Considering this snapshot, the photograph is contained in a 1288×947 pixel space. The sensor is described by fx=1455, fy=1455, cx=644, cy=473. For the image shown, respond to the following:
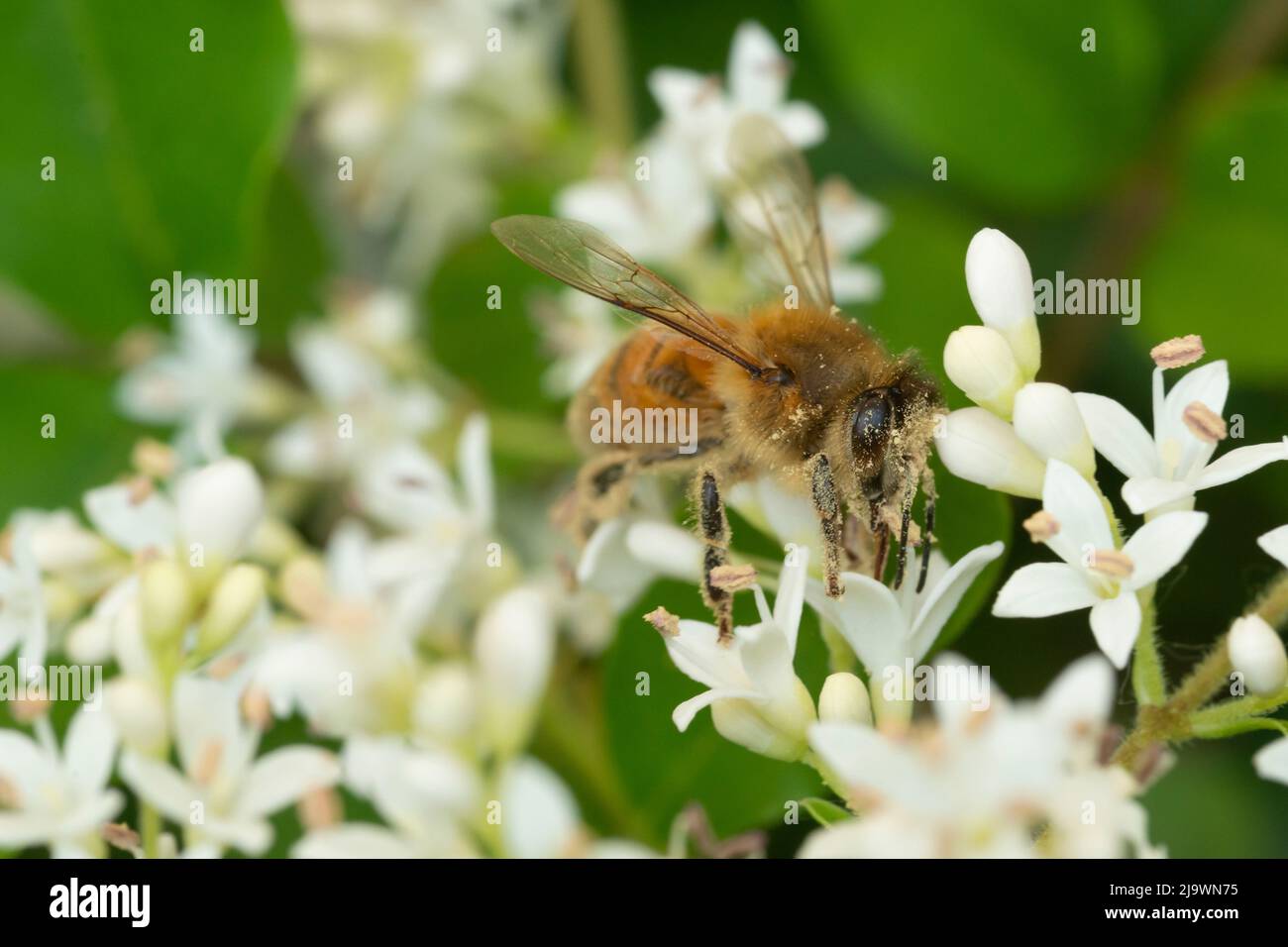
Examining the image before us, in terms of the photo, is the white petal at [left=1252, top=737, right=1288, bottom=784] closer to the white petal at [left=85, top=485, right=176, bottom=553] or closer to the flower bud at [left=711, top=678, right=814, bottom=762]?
the flower bud at [left=711, top=678, right=814, bottom=762]

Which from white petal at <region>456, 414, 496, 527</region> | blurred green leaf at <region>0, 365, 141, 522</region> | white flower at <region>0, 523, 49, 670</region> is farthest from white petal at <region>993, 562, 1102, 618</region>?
blurred green leaf at <region>0, 365, 141, 522</region>

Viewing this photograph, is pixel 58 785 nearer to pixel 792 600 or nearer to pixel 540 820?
pixel 540 820

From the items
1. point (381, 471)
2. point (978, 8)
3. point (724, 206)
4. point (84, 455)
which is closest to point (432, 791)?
point (381, 471)

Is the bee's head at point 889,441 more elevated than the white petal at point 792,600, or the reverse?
the bee's head at point 889,441

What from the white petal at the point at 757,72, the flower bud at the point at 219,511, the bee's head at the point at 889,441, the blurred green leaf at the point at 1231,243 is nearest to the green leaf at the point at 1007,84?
the blurred green leaf at the point at 1231,243

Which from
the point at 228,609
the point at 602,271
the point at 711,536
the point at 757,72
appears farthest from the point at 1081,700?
the point at 757,72

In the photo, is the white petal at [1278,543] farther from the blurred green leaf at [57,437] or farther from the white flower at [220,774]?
the blurred green leaf at [57,437]
